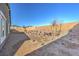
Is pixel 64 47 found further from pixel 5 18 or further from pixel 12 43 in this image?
pixel 5 18

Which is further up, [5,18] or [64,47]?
[5,18]

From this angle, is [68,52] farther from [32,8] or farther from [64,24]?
[32,8]

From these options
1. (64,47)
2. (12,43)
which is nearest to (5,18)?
(12,43)

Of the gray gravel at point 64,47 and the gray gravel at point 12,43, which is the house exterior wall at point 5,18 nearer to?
the gray gravel at point 12,43

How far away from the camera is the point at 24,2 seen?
2.80 m

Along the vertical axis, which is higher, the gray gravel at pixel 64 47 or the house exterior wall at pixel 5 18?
the house exterior wall at pixel 5 18

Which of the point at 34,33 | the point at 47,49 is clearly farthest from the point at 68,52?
the point at 34,33

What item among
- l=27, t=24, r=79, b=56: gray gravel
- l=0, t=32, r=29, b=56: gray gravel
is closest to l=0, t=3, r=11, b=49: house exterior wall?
l=0, t=32, r=29, b=56: gray gravel

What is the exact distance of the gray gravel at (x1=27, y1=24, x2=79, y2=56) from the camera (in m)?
2.81

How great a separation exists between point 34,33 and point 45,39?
0.47 ft

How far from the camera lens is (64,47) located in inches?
111

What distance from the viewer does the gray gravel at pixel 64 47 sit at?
281 centimetres

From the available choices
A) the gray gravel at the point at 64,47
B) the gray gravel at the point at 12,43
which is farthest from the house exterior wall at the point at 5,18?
the gray gravel at the point at 64,47

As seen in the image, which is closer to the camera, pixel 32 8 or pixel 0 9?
pixel 0 9
